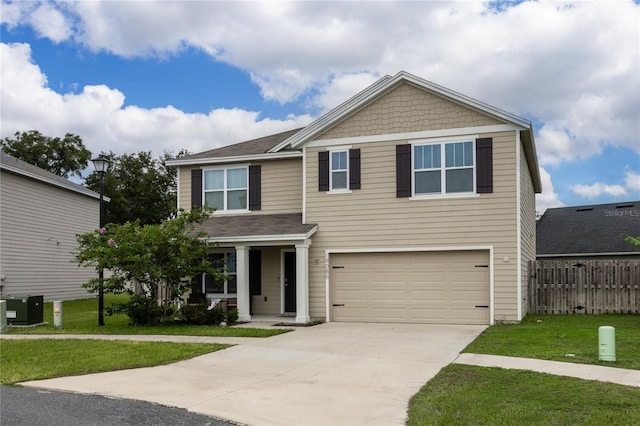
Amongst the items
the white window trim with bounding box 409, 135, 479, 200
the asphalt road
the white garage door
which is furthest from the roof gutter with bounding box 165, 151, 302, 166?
the asphalt road

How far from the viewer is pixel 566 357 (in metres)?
9.54

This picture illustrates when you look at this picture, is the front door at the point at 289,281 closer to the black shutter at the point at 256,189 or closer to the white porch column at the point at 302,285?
the white porch column at the point at 302,285

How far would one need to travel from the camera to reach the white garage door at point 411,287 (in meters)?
15.5

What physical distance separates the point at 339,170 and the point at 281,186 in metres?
2.35

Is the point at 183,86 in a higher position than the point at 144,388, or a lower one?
higher

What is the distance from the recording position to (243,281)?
16609mm

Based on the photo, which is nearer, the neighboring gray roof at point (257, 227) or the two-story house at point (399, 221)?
the two-story house at point (399, 221)

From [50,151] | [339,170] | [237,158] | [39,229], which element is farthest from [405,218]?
[50,151]

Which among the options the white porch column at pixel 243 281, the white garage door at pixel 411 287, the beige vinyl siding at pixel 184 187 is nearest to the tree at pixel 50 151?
the beige vinyl siding at pixel 184 187

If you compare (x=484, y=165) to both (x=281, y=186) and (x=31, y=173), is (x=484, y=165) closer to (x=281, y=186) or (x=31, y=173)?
(x=281, y=186)

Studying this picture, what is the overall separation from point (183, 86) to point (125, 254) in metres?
5.32

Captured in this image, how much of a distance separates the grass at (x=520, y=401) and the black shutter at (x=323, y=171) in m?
9.24

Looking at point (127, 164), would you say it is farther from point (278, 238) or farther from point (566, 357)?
point (566, 357)

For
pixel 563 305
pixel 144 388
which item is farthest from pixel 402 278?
pixel 144 388
